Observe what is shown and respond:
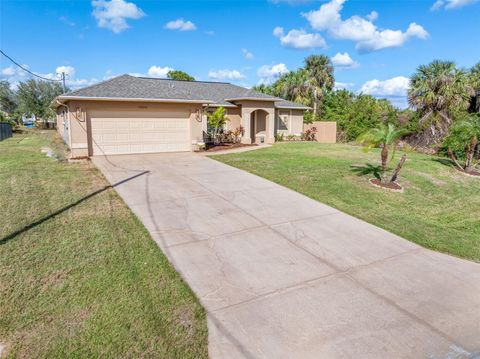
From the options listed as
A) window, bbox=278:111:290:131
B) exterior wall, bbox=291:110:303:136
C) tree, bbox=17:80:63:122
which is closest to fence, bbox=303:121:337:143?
exterior wall, bbox=291:110:303:136

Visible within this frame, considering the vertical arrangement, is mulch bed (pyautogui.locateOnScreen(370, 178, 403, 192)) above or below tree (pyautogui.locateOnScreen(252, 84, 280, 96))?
below

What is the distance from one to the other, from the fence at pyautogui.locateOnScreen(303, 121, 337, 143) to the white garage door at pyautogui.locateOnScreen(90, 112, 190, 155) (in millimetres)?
11445

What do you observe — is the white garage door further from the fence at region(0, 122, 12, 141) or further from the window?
the fence at region(0, 122, 12, 141)

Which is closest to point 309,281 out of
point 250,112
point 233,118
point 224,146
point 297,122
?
point 224,146

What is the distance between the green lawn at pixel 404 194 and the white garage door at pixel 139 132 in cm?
308

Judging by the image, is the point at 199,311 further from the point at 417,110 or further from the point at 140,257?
the point at 417,110

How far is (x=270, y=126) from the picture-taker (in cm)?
2117

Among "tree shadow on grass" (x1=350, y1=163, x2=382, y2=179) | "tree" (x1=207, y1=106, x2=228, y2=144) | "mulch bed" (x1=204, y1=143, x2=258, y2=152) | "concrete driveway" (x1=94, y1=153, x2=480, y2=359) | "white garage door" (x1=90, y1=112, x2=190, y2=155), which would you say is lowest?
"concrete driveway" (x1=94, y1=153, x2=480, y2=359)

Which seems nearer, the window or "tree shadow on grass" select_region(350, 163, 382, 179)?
"tree shadow on grass" select_region(350, 163, 382, 179)

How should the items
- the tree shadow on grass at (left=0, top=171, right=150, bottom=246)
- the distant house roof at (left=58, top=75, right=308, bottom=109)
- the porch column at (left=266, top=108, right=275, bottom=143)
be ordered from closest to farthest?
the tree shadow on grass at (left=0, top=171, right=150, bottom=246)
the distant house roof at (left=58, top=75, right=308, bottom=109)
the porch column at (left=266, top=108, right=275, bottom=143)

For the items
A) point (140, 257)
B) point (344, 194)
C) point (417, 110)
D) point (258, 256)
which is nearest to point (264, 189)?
point (344, 194)

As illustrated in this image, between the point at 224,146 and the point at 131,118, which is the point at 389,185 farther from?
the point at 131,118

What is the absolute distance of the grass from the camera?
329 cm

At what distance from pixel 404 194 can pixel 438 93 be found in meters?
12.9
